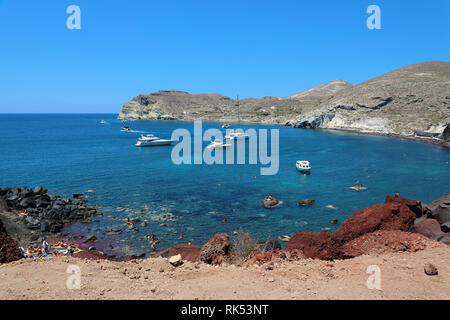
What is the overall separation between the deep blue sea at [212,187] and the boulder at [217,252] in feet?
29.6

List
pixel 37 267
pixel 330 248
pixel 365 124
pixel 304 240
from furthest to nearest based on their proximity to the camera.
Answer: pixel 365 124 → pixel 304 240 → pixel 330 248 → pixel 37 267

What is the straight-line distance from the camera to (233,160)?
2297 inches

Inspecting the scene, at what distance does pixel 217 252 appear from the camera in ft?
43.4

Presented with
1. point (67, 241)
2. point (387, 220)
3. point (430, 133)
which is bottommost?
point (67, 241)

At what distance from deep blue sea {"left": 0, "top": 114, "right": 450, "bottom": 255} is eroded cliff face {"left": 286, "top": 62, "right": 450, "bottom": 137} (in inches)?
1503

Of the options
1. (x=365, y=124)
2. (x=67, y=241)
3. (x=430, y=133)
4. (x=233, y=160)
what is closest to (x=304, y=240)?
(x=67, y=241)

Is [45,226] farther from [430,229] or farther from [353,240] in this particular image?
[430,229]

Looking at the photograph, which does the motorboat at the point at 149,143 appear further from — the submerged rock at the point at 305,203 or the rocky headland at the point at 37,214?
the submerged rock at the point at 305,203

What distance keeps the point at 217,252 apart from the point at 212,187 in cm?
2459

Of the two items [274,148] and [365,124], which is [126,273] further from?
[365,124]

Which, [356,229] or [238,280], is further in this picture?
[356,229]

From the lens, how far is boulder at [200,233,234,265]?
13.1 meters

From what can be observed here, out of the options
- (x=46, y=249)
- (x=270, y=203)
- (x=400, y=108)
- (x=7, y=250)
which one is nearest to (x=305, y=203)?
(x=270, y=203)
